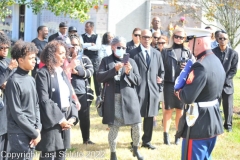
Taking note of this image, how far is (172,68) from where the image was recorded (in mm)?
8094

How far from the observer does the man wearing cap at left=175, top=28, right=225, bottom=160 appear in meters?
4.94

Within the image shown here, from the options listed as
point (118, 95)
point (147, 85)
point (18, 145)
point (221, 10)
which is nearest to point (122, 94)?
point (118, 95)

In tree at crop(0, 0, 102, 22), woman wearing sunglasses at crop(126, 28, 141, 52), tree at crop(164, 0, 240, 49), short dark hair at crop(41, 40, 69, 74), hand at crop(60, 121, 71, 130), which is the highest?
tree at crop(164, 0, 240, 49)

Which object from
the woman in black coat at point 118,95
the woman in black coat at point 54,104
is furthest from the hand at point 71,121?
the woman in black coat at point 118,95

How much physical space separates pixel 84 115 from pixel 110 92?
1.18 meters

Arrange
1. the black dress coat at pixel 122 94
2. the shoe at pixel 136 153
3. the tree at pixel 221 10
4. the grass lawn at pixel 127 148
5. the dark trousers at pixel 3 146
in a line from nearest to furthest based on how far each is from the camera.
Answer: the dark trousers at pixel 3 146
the black dress coat at pixel 122 94
the shoe at pixel 136 153
the grass lawn at pixel 127 148
the tree at pixel 221 10

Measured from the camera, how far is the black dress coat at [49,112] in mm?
5070

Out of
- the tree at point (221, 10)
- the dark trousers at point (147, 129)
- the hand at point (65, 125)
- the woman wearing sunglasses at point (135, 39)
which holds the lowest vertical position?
the dark trousers at point (147, 129)

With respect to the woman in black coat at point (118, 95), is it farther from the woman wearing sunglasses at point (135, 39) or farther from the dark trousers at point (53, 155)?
the woman wearing sunglasses at point (135, 39)

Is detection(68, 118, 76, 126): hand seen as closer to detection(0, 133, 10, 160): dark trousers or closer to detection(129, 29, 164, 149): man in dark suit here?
detection(0, 133, 10, 160): dark trousers

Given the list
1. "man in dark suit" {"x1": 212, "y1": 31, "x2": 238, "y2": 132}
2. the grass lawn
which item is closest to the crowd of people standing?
the grass lawn

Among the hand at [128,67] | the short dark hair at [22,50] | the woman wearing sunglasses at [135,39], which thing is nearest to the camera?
the short dark hair at [22,50]

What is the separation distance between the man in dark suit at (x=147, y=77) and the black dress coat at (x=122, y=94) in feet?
2.22

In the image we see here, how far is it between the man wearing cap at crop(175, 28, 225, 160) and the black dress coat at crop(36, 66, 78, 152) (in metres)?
1.46
